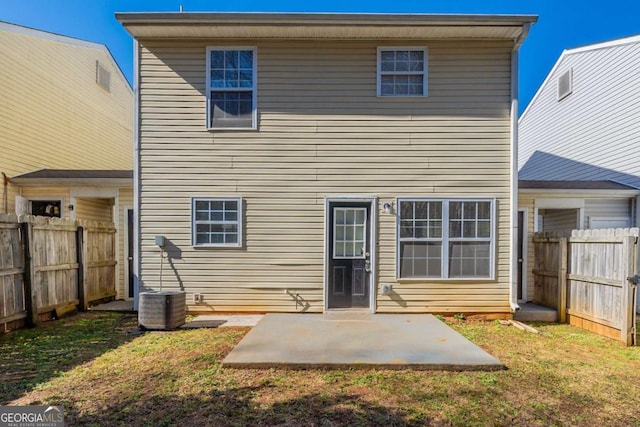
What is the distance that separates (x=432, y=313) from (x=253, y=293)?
330 centimetres

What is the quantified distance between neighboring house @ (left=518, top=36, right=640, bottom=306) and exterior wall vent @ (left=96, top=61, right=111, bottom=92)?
1265cm

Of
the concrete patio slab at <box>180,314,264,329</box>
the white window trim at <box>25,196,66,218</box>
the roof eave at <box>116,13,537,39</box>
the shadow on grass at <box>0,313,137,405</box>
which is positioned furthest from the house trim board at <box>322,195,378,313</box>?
the white window trim at <box>25,196,66,218</box>

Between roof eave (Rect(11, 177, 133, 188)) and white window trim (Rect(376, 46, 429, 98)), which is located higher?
white window trim (Rect(376, 46, 429, 98))

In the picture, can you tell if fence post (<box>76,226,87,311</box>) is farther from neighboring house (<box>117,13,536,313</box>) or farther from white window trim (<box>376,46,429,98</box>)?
white window trim (<box>376,46,429,98</box>)

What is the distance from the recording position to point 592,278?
5.75 meters

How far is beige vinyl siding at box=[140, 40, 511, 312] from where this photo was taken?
251 inches

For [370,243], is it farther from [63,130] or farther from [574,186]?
[63,130]

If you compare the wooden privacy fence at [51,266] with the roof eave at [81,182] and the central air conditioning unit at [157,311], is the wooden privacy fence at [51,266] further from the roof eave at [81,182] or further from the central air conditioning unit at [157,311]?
the central air conditioning unit at [157,311]

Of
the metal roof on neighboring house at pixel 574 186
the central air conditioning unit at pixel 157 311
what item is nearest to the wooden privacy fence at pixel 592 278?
the metal roof on neighboring house at pixel 574 186

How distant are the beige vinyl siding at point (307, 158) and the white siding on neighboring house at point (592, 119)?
172 inches

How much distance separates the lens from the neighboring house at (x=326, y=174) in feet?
20.9

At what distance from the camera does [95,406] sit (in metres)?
3.17

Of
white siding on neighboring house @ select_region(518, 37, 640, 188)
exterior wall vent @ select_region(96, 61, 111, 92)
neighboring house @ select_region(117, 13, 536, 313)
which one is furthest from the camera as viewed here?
exterior wall vent @ select_region(96, 61, 111, 92)

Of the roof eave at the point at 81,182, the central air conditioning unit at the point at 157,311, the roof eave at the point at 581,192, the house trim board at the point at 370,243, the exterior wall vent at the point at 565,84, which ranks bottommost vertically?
the central air conditioning unit at the point at 157,311
